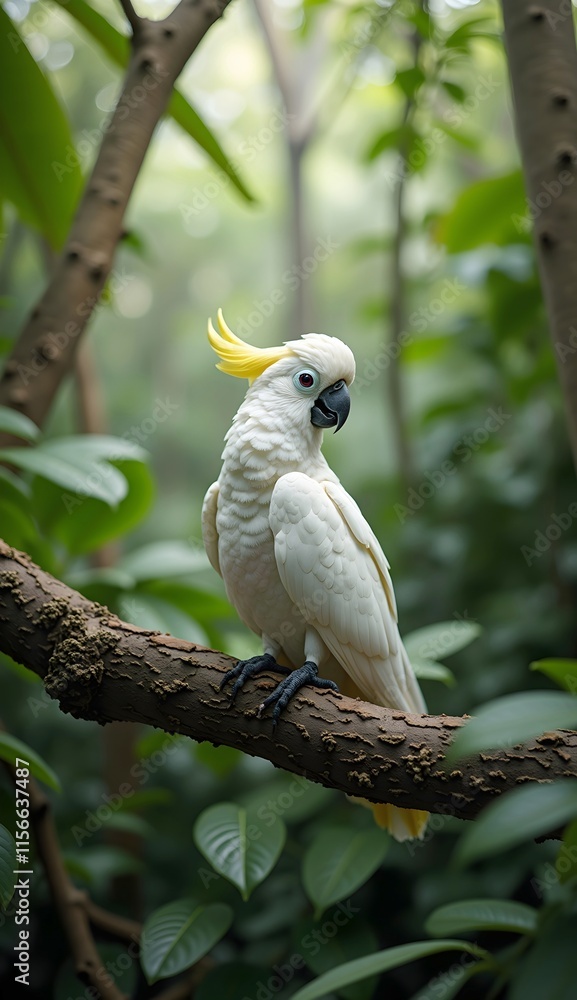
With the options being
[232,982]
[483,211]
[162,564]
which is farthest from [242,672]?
→ [483,211]

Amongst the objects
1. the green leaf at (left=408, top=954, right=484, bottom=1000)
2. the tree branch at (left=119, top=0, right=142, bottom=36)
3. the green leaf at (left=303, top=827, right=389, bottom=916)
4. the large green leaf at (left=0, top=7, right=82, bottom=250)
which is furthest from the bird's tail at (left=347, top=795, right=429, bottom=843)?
the tree branch at (left=119, top=0, right=142, bottom=36)

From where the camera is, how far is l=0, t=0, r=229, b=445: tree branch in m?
1.80

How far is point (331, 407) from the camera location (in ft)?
4.38

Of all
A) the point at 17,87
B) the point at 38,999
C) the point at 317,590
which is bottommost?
the point at 38,999

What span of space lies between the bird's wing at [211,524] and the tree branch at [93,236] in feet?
2.27

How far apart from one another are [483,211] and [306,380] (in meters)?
1.39

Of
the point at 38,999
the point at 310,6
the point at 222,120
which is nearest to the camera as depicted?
the point at 38,999

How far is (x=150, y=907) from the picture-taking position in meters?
2.50

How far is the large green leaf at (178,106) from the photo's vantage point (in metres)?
1.84

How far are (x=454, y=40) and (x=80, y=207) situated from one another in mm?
1317

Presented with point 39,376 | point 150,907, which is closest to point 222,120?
point 39,376

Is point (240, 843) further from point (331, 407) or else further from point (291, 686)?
point (331, 407)

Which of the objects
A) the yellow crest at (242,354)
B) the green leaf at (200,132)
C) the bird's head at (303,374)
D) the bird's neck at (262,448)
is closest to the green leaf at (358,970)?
the bird's neck at (262,448)

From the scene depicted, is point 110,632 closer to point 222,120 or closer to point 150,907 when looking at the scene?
point 150,907
